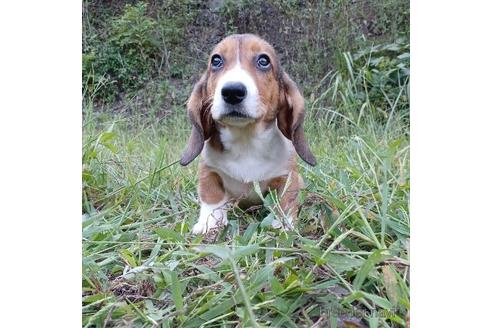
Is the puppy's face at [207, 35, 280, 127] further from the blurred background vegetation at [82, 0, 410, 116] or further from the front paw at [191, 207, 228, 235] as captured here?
the front paw at [191, 207, 228, 235]

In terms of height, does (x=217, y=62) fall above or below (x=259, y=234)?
above

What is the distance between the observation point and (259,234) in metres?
1.17

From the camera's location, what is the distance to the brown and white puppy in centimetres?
138

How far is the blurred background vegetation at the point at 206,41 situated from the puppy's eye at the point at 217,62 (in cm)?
4

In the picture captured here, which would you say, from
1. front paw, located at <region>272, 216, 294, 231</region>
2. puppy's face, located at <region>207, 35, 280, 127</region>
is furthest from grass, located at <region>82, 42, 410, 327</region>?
puppy's face, located at <region>207, 35, 280, 127</region>

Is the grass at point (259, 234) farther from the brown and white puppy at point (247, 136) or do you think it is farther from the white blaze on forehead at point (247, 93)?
the white blaze on forehead at point (247, 93)

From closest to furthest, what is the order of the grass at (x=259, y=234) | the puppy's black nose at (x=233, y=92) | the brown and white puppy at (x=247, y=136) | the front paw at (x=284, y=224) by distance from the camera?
1. the grass at (x=259, y=234)
2. the front paw at (x=284, y=224)
3. the puppy's black nose at (x=233, y=92)
4. the brown and white puppy at (x=247, y=136)

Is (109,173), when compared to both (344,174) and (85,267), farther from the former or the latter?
(344,174)

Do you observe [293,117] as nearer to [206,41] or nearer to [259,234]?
[206,41]

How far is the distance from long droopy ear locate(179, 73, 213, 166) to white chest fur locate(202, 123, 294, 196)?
0.15 ft

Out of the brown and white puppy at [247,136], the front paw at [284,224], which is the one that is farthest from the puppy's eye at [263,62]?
the front paw at [284,224]

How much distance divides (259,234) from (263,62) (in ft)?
1.44

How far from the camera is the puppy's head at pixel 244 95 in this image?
130 cm

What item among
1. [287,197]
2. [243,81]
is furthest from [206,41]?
[287,197]
